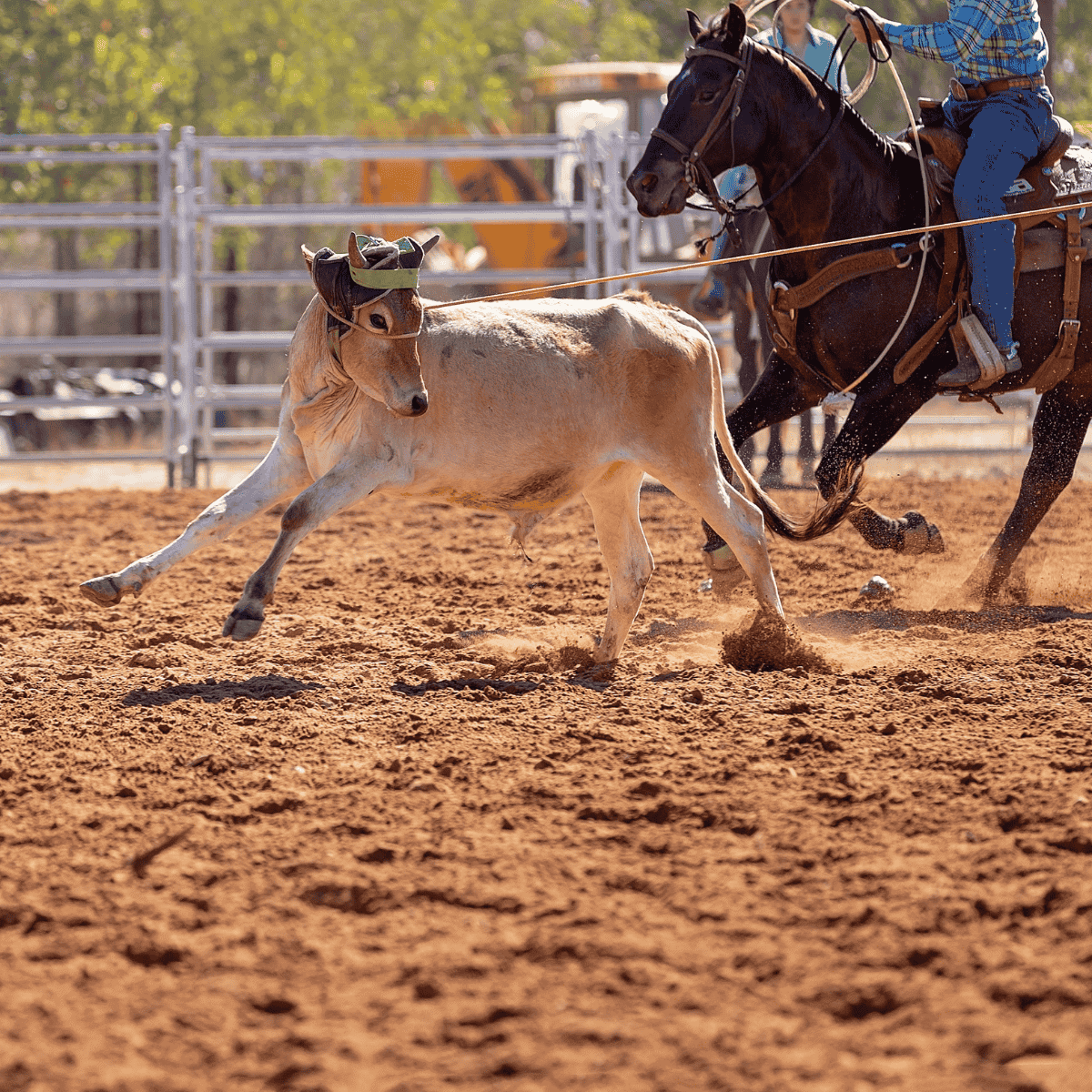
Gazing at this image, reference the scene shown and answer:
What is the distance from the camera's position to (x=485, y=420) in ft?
16.1

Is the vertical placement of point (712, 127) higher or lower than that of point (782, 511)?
higher

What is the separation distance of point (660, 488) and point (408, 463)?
6.98 metres

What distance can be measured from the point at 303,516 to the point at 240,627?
0.42m

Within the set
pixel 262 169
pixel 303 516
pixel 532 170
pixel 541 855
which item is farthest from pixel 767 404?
pixel 262 169

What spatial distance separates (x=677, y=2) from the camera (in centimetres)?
2777

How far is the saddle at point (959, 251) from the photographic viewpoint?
5973 mm

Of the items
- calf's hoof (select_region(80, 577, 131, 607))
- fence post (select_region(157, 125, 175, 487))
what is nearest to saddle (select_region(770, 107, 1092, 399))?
calf's hoof (select_region(80, 577, 131, 607))

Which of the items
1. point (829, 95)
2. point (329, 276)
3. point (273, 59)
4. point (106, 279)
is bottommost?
point (329, 276)

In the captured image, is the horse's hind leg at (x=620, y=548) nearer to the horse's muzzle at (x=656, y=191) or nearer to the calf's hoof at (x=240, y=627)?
the horse's muzzle at (x=656, y=191)

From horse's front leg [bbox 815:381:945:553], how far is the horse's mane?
3.27ft

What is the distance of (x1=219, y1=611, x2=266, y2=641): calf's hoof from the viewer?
14.2 feet

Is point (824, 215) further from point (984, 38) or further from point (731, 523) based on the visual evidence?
point (731, 523)

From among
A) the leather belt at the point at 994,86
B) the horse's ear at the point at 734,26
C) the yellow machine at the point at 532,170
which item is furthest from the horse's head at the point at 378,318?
the yellow machine at the point at 532,170

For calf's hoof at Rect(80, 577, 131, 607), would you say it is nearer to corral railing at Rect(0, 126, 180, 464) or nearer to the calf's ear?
the calf's ear
